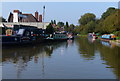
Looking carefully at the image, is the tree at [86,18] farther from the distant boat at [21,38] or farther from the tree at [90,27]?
the distant boat at [21,38]

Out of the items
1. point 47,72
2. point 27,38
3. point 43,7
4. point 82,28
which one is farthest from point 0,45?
point 82,28

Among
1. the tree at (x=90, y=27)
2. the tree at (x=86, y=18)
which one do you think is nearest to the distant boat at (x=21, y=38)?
the tree at (x=90, y=27)

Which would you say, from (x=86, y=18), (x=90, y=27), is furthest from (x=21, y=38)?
(x=86, y=18)

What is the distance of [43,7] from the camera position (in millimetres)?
58156

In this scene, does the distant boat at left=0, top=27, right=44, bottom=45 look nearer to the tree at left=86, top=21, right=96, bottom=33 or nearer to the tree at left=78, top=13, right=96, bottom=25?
the tree at left=86, top=21, right=96, bottom=33

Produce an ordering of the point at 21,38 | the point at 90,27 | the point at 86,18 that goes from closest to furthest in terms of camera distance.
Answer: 1. the point at 21,38
2. the point at 90,27
3. the point at 86,18

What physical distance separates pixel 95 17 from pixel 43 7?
293 ft

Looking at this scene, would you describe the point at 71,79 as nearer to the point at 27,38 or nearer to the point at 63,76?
the point at 63,76

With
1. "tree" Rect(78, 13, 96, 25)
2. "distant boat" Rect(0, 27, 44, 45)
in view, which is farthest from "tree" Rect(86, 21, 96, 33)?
"distant boat" Rect(0, 27, 44, 45)

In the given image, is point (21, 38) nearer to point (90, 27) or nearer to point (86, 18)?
point (90, 27)

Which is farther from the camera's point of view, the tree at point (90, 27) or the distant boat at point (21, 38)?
the tree at point (90, 27)

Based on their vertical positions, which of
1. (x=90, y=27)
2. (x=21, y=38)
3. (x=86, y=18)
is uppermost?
(x=86, y=18)

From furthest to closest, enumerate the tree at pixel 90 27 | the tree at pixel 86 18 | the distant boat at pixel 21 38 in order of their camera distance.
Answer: the tree at pixel 86 18 → the tree at pixel 90 27 → the distant boat at pixel 21 38

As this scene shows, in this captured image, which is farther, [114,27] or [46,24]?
[46,24]
